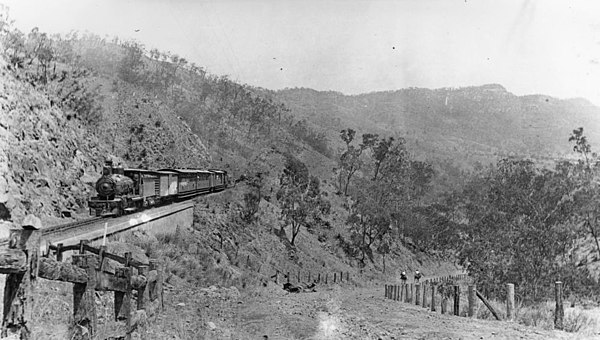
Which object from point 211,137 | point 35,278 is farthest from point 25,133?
point 211,137

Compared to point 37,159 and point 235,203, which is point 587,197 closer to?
point 235,203

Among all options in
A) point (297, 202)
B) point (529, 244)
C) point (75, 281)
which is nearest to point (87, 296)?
point (75, 281)

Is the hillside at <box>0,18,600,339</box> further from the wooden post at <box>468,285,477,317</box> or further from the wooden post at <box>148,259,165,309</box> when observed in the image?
the wooden post at <box>468,285,477,317</box>

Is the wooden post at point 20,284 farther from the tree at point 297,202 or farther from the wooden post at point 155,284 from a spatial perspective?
the tree at point 297,202

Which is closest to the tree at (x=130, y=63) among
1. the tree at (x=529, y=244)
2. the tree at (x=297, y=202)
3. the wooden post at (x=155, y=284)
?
the tree at (x=297, y=202)

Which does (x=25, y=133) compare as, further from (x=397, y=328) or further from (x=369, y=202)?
(x=369, y=202)
